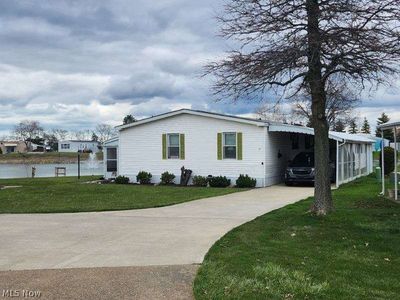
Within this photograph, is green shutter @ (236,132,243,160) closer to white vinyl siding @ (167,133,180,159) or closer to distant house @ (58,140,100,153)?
white vinyl siding @ (167,133,180,159)

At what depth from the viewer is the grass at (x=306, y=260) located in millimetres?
5547

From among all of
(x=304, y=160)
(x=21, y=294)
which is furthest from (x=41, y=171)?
(x=21, y=294)

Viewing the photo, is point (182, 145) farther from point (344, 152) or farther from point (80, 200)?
point (80, 200)

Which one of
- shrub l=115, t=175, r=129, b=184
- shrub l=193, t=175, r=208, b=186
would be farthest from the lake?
shrub l=193, t=175, r=208, b=186

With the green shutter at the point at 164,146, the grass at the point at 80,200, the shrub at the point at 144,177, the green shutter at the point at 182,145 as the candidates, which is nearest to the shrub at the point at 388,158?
the green shutter at the point at 182,145

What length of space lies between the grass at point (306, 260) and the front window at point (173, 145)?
1357 cm

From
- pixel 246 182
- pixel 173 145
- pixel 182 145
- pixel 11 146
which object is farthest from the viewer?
pixel 11 146

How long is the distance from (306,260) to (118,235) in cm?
399

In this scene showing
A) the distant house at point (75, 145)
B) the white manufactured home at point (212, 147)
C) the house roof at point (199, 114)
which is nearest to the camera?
the house roof at point (199, 114)

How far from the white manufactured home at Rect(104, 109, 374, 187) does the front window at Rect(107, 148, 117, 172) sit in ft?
7.03

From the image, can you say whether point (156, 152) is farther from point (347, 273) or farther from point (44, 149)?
point (44, 149)

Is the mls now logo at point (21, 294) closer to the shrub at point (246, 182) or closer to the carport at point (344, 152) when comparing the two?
the shrub at point (246, 182)

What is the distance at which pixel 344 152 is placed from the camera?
81.5ft

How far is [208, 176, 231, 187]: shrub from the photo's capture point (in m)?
22.7
